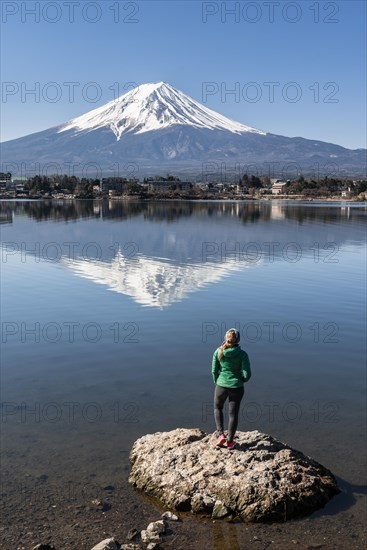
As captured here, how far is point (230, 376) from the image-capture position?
8.14 metres

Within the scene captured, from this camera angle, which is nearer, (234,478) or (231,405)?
(234,478)

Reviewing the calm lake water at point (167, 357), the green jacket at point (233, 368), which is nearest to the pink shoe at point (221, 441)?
the green jacket at point (233, 368)

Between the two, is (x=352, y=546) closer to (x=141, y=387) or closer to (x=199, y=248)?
(x=141, y=387)

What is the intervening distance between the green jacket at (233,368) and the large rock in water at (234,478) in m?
0.89

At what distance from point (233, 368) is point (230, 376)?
0.40 ft

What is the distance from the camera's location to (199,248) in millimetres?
40156

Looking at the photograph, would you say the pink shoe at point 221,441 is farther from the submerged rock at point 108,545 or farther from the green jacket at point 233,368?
the submerged rock at point 108,545

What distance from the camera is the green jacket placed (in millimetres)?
8031

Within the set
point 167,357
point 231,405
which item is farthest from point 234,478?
point 167,357

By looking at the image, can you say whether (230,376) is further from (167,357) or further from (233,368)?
(167,357)

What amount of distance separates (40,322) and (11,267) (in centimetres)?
1317

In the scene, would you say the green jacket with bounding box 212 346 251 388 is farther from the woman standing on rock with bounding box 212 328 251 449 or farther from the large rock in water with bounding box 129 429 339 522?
the large rock in water with bounding box 129 429 339 522

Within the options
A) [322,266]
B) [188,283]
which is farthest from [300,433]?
[322,266]

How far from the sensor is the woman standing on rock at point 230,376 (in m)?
8.02
